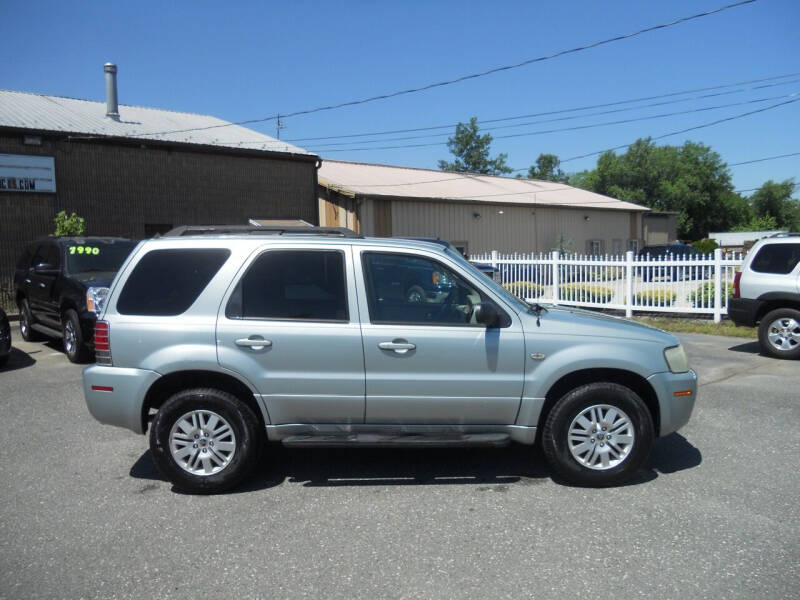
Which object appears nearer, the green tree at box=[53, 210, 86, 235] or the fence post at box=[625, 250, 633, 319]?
the fence post at box=[625, 250, 633, 319]

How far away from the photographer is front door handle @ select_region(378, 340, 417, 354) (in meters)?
4.58

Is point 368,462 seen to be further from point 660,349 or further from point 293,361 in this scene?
point 660,349

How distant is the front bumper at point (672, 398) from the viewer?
15.5 ft

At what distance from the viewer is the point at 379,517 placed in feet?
14.0

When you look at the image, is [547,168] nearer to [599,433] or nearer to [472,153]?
[472,153]

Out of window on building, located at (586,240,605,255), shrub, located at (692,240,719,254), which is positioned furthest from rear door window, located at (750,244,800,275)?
shrub, located at (692,240,719,254)

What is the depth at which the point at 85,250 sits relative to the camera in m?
10.5

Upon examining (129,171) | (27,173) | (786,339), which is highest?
(129,171)

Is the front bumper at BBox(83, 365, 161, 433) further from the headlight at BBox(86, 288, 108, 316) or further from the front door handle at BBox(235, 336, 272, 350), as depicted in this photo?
the headlight at BBox(86, 288, 108, 316)

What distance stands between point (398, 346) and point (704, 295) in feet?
35.9

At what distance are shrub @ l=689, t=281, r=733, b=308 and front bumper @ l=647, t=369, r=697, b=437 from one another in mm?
9579

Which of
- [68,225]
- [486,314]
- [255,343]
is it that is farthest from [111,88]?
[486,314]

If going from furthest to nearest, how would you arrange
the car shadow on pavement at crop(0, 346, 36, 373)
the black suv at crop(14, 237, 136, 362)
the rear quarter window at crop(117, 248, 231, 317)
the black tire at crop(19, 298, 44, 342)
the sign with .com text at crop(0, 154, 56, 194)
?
1. the sign with .com text at crop(0, 154, 56, 194)
2. the black tire at crop(19, 298, 44, 342)
3. the car shadow on pavement at crop(0, 346, 36, 373)
4. the black suv at crop(14, 237, 136, 362)
5. the rear quarter window at crop(117, 248, 231, 317)

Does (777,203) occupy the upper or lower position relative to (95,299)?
upper
